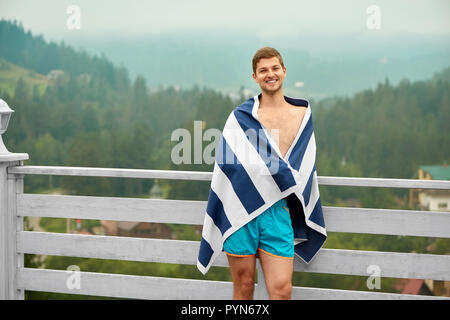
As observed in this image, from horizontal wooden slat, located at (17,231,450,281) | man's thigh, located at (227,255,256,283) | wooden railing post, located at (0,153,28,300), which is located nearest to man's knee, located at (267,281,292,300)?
man's thigh, located at (227,255,256,283)

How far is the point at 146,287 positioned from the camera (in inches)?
93.3

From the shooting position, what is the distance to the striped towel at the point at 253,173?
176 cm

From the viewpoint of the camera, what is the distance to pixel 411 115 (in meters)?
34.0

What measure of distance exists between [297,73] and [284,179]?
32638 mm

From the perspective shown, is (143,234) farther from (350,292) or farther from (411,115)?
(350,292)

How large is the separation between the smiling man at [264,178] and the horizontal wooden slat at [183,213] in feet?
1.24

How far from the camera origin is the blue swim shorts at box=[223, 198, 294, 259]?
1.76 meters

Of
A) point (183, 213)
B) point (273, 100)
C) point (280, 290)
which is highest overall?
point (273, 100)

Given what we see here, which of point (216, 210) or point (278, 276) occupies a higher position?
point (216, 210)

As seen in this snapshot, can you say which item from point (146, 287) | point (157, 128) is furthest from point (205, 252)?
point (157, 128)

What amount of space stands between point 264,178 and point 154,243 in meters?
0.82

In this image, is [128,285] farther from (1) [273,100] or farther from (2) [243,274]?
(1) [273,100]

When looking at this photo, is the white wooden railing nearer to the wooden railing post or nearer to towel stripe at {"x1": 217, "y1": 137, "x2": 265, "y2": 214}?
the wooden railing post
